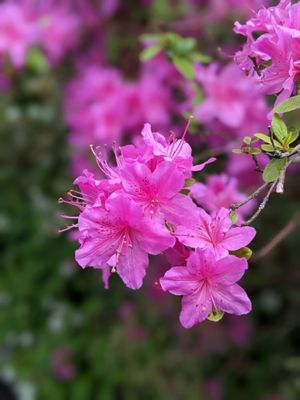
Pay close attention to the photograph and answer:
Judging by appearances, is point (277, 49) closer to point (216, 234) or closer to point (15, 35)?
point (216, 234)

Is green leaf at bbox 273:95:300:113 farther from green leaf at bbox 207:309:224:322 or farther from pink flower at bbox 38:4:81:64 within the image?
pink flower at bbox 38:4:81:64

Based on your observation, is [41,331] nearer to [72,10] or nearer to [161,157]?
[72,10]

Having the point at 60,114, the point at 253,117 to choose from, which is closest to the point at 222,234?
the point at 253,117

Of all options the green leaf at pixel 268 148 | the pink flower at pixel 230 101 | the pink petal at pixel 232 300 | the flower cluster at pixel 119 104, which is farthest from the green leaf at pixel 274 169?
the flower cluster at pixel 119 104

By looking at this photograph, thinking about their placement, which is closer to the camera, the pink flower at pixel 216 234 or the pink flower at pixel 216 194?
the pink flower at pixel 216 234

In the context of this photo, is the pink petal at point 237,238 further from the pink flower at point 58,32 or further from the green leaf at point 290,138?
the pink flower at point 58,32

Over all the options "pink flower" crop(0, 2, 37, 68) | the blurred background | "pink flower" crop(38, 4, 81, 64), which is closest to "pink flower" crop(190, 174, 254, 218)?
the blurred background
